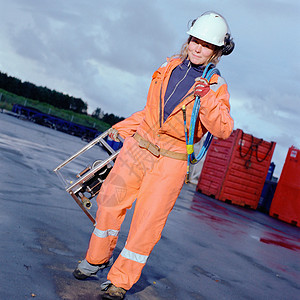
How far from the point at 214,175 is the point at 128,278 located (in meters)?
13.7

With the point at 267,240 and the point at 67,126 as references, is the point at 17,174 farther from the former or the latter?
the point at 67,126

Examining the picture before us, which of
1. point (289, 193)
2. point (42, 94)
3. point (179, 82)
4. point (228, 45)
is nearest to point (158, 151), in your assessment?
point (179, 82)

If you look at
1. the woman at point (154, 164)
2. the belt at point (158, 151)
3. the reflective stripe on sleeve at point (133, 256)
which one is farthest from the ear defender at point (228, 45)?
the reflective stripe on sleeve at point (133, 256)

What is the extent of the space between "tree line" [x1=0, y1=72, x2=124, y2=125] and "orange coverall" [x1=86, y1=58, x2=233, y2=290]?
72.5 meters

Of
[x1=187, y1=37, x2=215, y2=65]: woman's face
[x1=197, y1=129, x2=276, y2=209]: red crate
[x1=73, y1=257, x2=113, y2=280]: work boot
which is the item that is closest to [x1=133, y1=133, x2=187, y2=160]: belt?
[x1=187, y1=37, x2=215, y2=65]: woman's face

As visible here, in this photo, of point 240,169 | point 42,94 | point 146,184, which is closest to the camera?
point 146,184

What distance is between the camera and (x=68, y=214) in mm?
5078

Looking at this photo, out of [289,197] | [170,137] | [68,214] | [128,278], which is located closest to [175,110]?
[170,137]

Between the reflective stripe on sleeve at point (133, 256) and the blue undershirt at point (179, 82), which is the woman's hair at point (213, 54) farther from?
the reflective stripe on sleeve at point (133, 256)

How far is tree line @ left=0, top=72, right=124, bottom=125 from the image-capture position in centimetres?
7994

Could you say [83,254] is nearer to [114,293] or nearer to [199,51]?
[114,293]

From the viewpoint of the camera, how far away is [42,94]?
85.1 meters

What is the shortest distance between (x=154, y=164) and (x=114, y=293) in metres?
0.99

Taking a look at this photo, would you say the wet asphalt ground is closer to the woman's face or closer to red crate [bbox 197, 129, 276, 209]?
the woman's face
